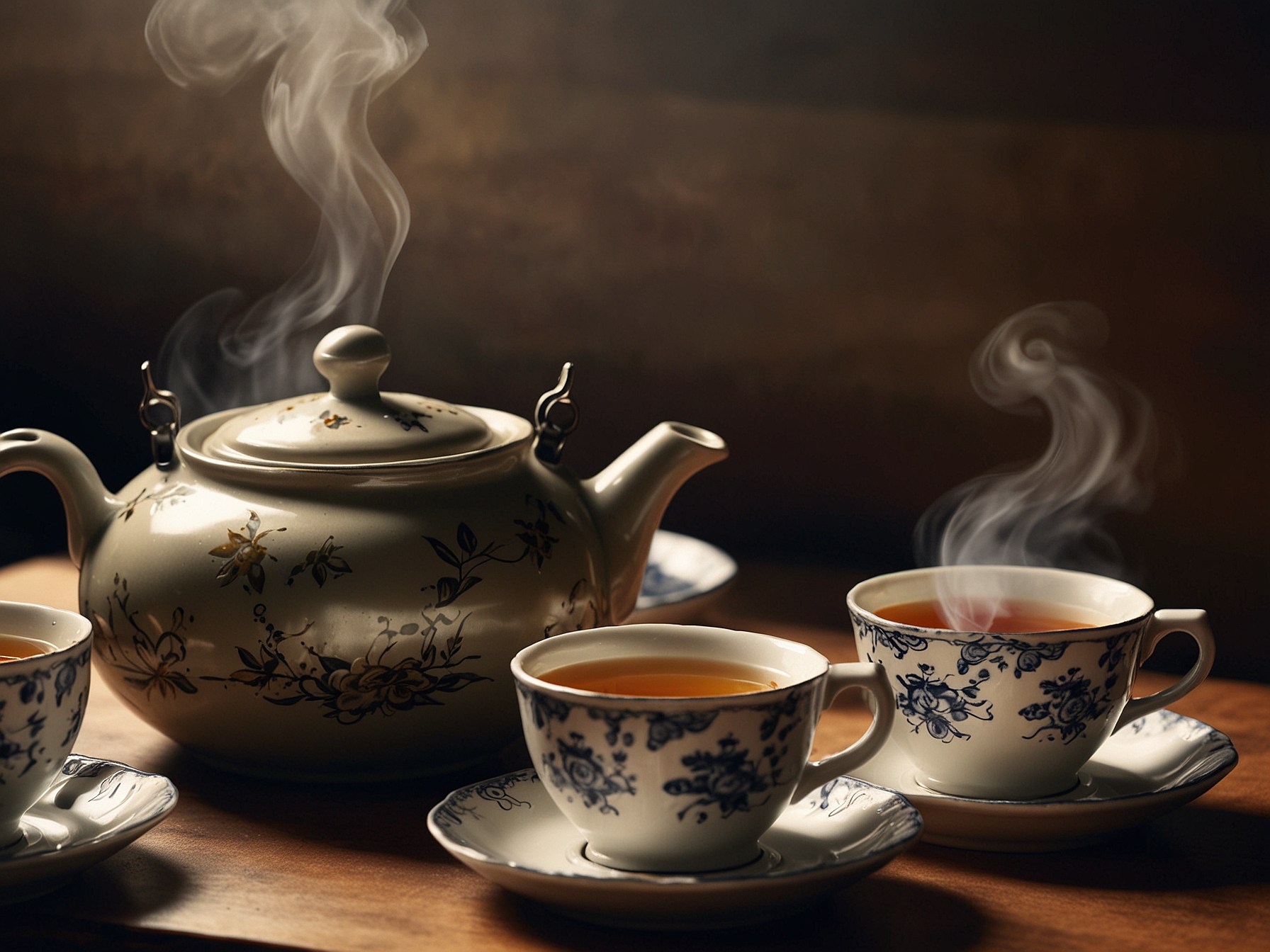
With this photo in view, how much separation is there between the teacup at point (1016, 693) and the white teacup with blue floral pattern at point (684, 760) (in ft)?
0.20

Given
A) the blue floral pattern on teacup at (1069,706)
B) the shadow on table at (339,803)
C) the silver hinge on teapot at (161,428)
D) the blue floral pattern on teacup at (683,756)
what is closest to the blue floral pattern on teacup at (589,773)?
the blue floral pattern on teacup at (683,756)

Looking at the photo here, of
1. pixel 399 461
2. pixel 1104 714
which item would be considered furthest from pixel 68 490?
pixel 1104 714

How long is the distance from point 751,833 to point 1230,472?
894 mm

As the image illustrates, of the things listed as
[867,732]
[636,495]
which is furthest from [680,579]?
[867,732]

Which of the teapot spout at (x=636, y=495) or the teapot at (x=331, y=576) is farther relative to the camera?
the teapot spout at (x=636, y=495)

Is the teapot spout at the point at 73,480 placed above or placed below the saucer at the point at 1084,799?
above

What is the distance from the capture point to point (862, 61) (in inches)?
53.7

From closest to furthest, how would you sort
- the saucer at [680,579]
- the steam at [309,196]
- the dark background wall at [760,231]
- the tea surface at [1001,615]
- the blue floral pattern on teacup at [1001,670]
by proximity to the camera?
1. the blue floral pattern on teacup at [1001,670]
2. the tea surface at [1001,615]
3. the saucer at [680,579]
4. the dark background wall at [760,231]
5. the steam at [309,196]

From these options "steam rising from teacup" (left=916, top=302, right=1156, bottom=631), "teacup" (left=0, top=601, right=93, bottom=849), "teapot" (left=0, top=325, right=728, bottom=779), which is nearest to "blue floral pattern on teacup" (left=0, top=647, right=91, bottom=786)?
"teacup" (left=0, top=601, right=93, bottom=849)

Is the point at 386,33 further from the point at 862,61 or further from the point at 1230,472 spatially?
the point at 1230,472

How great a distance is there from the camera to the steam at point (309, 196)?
1.48 metres

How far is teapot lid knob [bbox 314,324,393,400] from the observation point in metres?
0.83

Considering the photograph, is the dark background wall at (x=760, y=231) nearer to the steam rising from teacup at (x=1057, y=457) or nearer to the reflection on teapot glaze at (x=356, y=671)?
the steam rising from teacup at (x=1057, y=457)

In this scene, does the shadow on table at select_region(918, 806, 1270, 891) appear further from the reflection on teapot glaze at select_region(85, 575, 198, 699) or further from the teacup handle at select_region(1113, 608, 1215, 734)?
the reflection on teapot glaze at select_region(85, 575, 198, 699)
